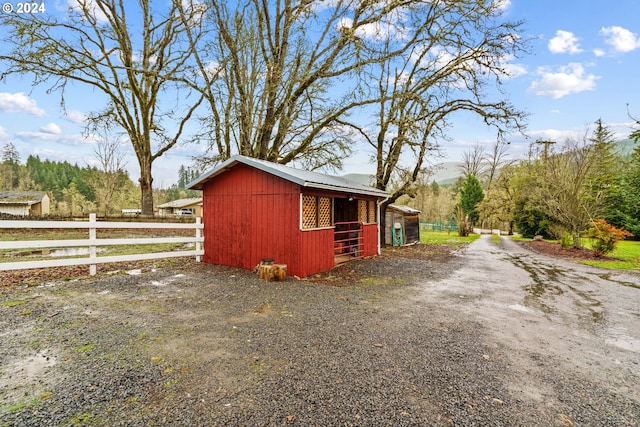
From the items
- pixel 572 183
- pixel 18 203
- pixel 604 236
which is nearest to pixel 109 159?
pixel 18 203

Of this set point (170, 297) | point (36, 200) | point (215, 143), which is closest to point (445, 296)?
point (170, 297)

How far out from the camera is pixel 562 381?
2867 millimetres

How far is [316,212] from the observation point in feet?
26.6

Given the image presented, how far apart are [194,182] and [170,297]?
4.16m

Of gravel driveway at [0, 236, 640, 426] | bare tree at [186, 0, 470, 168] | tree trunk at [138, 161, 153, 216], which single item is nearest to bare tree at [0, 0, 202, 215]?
tree trunk at [138, 161, 153, 216]

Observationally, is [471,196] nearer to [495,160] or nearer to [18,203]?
[495,160]

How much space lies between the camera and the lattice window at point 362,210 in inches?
444

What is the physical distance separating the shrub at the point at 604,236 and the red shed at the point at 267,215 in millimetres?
10113

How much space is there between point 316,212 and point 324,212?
599 millimetres

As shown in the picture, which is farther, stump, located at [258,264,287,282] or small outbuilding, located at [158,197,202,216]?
small outbuilding, located at [158,197,202,216]

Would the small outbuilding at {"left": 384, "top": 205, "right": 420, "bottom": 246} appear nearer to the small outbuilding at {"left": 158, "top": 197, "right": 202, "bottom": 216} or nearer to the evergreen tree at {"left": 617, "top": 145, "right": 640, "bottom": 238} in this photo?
the evergreen tree at {"left": 617, "top": 145, "right": 640, "bottom": 238}

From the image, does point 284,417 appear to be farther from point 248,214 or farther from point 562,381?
point 248,214

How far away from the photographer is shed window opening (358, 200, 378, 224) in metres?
11.3

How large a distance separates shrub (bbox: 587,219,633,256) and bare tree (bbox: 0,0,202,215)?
18368mm
